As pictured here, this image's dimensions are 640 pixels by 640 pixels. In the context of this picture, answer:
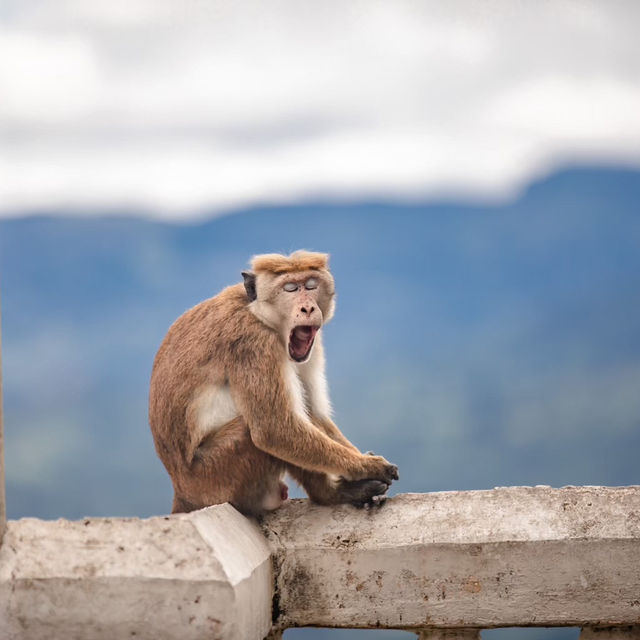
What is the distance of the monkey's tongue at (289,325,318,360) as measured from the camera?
4562 millimetres

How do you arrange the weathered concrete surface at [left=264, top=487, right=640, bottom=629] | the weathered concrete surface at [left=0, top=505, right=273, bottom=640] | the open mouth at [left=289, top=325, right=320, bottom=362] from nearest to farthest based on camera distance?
the weathered concrete surface at [left=0, top=505, right=273, bottom=640] < the weathered concrete surface at [left=264, top=487, right=640, bottom=629] < the open mouth at [left=289, top=325, right=320, bottom=362]

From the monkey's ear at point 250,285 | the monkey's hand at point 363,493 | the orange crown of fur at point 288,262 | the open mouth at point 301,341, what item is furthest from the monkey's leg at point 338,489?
the orange crown of fur at point 288,262

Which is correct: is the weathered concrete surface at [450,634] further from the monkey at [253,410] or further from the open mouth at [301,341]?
the open mouth at [301,341]

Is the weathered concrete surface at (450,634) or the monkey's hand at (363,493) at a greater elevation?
the monkey's hand at (363,493)

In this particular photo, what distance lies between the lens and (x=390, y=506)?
431 centimetres

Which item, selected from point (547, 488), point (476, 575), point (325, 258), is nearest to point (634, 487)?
point (547, 488)

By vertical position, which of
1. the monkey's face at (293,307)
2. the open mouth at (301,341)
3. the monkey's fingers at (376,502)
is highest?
the monkey's face at (293,307)

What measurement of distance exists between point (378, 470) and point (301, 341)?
70 centimetres

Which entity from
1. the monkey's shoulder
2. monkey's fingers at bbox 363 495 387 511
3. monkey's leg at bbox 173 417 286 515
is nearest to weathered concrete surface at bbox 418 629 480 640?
monkey's fingers at bbox 363 495 387 511

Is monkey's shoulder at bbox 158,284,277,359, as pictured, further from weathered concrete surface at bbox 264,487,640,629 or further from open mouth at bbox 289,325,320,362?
weathered concrete surface at bbox 264,487,640,629

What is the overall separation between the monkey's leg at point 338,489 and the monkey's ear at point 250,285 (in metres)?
0.83

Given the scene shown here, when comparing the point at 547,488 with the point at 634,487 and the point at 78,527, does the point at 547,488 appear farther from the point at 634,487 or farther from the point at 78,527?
the point at 78,527

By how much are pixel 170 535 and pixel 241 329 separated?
121cm

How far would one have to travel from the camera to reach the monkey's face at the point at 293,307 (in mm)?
4477
